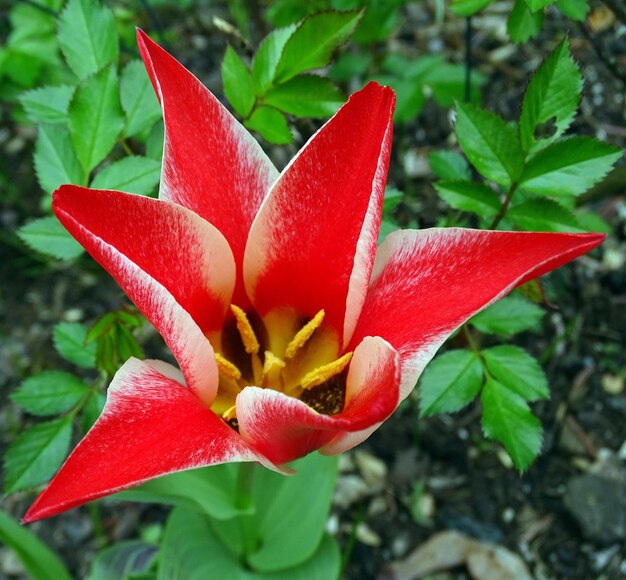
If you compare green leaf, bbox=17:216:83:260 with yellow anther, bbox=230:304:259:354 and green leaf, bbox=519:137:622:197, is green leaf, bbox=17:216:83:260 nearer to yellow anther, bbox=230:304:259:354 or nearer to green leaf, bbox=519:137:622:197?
yellow anther, bbox=230:304:259:354

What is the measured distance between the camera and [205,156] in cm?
99

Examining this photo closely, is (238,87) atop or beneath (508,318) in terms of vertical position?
atop

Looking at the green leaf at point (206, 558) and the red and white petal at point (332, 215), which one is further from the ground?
the red and white petal at point (332, 215)

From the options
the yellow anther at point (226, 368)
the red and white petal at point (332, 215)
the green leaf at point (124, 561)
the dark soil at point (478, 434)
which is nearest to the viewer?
the red and white petal at point (332, 215)

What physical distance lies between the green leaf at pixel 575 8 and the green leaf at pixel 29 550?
3.73 feet

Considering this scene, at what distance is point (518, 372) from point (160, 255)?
1.80 ft

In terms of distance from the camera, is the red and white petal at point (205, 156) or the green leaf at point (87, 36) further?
the green leaf at point (87, 36)

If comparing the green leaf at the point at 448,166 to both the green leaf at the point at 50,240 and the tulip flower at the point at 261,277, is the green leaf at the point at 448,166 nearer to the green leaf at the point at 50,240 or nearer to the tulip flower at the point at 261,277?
the tulip flower at the point at 261,277

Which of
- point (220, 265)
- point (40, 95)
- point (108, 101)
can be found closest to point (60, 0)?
point (40, 95)

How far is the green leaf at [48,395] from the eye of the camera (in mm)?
1188

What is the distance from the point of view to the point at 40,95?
1.24 m

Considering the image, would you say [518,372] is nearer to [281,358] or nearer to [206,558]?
[281,358]

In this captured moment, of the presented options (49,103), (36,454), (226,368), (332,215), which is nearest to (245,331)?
(226,368)

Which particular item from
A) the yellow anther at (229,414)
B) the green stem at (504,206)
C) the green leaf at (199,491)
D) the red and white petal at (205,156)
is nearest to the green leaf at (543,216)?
the green stem at (504,206)
